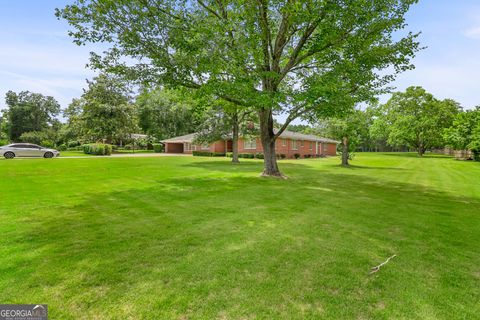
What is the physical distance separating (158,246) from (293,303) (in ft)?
8.28

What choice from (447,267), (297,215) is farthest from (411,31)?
(447,267)

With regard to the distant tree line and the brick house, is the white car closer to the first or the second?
the distant tree line

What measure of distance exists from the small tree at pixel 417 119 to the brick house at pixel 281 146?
13761 mm

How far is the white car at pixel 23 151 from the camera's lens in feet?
85.8

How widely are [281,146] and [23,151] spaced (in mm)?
29724

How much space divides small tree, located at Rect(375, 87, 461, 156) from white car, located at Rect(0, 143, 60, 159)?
2199 inches

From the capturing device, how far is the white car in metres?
26.1

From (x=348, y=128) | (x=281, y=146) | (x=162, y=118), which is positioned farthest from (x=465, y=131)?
(x=162, y=118)

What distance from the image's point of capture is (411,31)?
12273 millimetres

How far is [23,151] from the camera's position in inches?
1061

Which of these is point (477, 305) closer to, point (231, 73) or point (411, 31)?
point (231, 73)

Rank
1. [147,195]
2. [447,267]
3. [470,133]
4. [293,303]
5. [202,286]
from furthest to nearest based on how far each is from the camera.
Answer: [470,133]
[147,195]
[447,267]
[202,286]
[293,303]

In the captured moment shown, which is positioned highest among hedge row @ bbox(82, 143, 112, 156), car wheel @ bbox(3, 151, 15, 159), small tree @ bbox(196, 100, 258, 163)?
small tree @ bbox(196, 100, 258, 163)

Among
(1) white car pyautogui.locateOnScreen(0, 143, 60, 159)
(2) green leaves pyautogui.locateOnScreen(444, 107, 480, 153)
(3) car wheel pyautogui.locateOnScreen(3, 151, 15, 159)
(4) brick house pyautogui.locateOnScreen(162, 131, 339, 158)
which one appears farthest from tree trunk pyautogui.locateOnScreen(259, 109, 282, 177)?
(2) green leaves pyautogui.locateOnScreen(444, 107, 480, 153)
